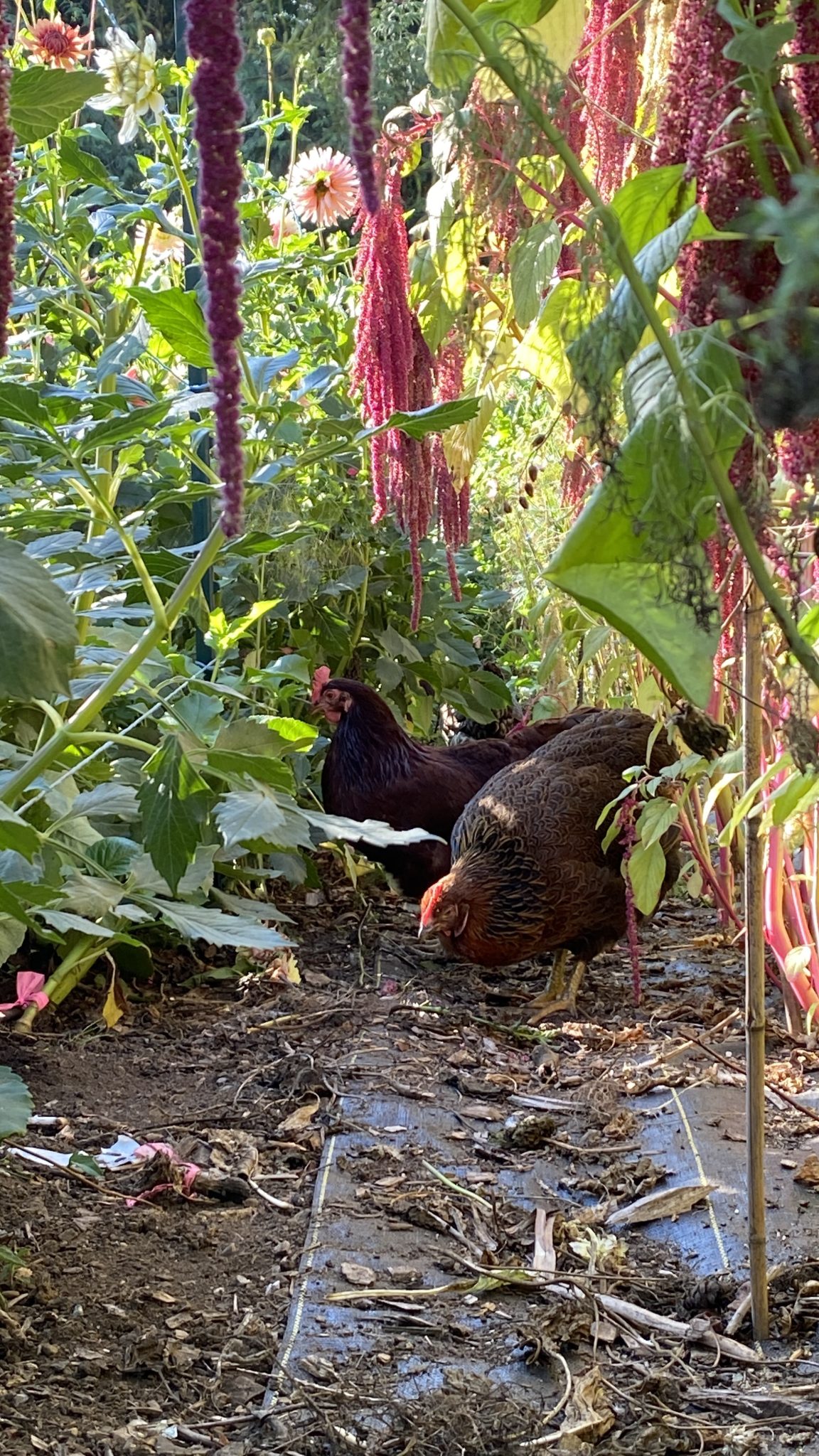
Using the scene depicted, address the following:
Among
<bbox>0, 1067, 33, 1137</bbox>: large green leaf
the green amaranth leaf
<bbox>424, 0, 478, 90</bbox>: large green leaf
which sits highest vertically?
<bbox>424, 0, 478, 90</bbox>: large green leaf

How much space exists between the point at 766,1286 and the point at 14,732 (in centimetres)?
150

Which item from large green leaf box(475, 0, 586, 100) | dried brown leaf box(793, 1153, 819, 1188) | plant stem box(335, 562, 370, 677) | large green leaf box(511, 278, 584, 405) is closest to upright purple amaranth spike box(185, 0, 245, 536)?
large green leaf box(475, 0, 586, 100)

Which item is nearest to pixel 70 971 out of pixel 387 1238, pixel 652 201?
pixel 387 1238

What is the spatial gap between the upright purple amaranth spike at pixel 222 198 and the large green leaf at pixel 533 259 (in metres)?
0.83

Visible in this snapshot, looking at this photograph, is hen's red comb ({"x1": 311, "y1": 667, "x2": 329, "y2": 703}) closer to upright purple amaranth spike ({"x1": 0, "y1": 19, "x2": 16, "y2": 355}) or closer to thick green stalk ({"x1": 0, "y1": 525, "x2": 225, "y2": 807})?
thick green stalk ({"x1": 0, "y1": 525, "x2": 225, "y2": 807})

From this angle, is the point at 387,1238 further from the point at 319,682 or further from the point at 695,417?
the point at 319,682

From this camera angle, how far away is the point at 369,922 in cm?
335

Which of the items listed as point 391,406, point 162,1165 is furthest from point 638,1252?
point 391,406

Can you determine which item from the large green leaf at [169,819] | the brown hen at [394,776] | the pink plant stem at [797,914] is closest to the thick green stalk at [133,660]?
the large green leaf at [169,819]

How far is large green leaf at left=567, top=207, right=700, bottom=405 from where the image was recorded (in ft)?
1.85

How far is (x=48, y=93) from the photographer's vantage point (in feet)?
3.07

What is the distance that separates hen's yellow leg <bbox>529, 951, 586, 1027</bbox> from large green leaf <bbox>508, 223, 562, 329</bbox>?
1869mm

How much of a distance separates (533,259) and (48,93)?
447 millimetres

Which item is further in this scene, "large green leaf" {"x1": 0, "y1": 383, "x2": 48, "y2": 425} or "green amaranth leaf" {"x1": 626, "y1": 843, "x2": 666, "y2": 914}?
"green amaranth leaf" {"x1": 626, "y1": 843, "x2": 666, "y2": 914}
